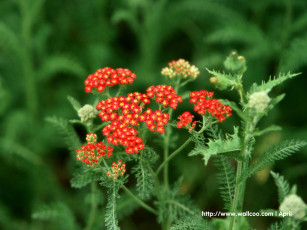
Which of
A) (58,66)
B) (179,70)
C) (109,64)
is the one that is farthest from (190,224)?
A: (109,64)

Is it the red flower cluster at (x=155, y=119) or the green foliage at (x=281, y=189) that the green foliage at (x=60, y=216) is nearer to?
the red flower cluster at (x=155, y=119)

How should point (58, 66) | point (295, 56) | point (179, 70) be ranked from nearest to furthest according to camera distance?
point (179, 70) → point (295, 56) → point (58, 66)

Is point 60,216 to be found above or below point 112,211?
above

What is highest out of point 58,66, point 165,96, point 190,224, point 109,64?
point 109,64

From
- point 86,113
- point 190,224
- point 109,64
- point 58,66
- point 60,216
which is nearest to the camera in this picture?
point 190,224

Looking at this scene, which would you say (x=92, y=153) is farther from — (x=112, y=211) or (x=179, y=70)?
(x=179, y=70)

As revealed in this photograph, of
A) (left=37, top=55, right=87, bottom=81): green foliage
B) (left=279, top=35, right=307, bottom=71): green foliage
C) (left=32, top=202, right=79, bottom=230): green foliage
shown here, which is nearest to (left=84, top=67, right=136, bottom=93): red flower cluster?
(left=32, top=202, right=79, bottom=230): green foliage

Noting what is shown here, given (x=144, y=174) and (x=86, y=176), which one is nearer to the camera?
(x=144, y=174)

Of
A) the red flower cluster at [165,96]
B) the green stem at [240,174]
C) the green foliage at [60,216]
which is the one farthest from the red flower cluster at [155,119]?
the green foliage at [60,216]
